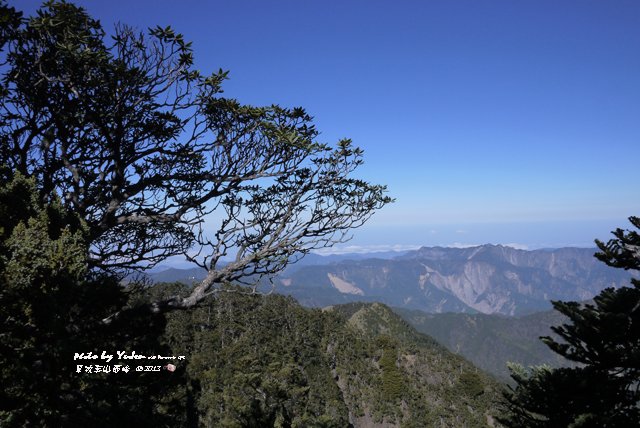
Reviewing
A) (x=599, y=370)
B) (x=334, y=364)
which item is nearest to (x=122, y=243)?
(x=599, y=370)

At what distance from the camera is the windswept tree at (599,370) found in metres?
9.41

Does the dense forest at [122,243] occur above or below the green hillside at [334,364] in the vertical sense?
above

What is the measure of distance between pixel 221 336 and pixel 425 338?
456 ft

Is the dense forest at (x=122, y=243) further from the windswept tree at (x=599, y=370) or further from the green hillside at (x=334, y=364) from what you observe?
the green hillside at (x=334, y=364)

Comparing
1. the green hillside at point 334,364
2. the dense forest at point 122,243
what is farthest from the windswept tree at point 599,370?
the green hillside at point 334,364

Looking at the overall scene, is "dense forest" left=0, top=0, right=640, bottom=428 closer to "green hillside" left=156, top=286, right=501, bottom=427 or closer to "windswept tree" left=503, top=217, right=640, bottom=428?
"windswept tree" left=503, top=217, right=640, bottom=428

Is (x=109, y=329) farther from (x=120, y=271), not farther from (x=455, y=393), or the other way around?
(x=455, y=393)

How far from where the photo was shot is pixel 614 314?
945 centimetres

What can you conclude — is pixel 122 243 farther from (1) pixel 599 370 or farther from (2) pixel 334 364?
(2) pixel 334 364

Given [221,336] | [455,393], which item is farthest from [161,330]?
[455,393]

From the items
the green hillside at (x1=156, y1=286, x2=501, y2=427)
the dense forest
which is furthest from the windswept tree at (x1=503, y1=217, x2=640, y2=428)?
the green hillside at (x1=156, y1=286, x2=501, y2=427)

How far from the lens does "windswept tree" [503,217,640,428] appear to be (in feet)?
30.9

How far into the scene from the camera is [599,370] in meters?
10.1

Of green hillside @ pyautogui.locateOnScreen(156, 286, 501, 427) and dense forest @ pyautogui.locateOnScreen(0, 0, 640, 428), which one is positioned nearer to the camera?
dense forest @ pyautogui.locateOnScreen(0, 0, 640, 428)
